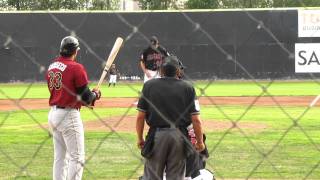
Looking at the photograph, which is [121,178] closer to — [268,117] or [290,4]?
[268,117]

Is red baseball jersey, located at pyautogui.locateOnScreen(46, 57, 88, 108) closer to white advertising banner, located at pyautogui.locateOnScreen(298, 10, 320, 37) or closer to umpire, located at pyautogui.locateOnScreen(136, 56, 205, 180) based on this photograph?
umpire, located at pyautogui.locateOnScreen(136, 56, 205, 180)

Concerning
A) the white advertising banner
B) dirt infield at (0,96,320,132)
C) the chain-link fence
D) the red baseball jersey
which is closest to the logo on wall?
the white advertising banner

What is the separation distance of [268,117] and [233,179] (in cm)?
777

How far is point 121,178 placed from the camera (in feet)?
23.8

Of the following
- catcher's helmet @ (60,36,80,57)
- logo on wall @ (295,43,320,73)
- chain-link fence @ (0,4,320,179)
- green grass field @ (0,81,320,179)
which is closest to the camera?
catcher's helmet @ (60,36,80,57)

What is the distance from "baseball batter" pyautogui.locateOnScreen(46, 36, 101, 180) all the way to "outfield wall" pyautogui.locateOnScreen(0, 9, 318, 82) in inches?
917

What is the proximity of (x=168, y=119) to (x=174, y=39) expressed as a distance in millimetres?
26044

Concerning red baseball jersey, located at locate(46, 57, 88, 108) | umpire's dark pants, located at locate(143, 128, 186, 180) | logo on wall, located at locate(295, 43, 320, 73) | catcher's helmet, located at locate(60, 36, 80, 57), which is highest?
catcher's helmet, located at locate(60, 36, 80, 57)

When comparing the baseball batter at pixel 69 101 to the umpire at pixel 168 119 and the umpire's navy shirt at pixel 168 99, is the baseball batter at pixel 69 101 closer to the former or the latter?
the umpire at pixel 168 119

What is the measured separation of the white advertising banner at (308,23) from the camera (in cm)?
3052

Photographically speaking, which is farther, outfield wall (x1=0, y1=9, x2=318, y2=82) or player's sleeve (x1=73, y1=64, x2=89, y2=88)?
outfield wall (x1=0, y1=9, x2=318, y2=82)

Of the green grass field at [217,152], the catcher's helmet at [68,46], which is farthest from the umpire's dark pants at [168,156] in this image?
the catcher's helmet at [68,46]

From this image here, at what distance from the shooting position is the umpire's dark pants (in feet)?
14.9

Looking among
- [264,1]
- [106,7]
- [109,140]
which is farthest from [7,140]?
[264,1]
